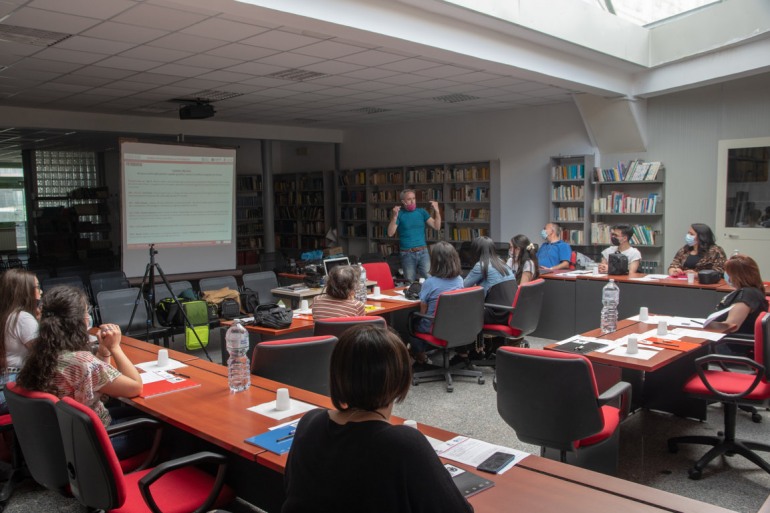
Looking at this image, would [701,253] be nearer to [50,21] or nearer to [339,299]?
[339,299]

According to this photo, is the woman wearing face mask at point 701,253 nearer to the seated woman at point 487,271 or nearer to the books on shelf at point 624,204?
the books on shelf at point 624,204

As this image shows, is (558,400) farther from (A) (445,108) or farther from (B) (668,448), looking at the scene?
(A) (445,108)

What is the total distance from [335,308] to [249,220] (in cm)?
981

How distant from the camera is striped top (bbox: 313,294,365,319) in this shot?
4508mm

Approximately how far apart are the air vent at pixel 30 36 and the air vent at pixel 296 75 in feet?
7.80

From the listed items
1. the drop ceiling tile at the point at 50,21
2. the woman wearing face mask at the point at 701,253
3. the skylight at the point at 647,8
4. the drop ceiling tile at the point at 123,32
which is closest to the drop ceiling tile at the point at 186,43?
the drop ceiling tile at the point at 123,32

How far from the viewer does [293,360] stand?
3396 millimetres

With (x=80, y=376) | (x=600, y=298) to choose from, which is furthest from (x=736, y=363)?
(x=80, y=376)

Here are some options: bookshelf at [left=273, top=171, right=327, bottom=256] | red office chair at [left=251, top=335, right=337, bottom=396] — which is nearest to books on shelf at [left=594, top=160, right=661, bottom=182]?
bookshelf at [left=273, top=171, right=327, bottom=256]

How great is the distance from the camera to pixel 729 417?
3.75 metres

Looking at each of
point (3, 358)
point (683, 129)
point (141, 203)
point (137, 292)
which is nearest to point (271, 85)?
point (141, 203)

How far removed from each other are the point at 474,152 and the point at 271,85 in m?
4.39

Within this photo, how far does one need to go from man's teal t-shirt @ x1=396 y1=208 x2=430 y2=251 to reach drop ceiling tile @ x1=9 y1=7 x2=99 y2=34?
461 cm

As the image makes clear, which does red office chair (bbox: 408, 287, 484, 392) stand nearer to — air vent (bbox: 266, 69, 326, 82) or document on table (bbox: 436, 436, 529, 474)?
document on table (bbox: 436, 436, 529, 474)
